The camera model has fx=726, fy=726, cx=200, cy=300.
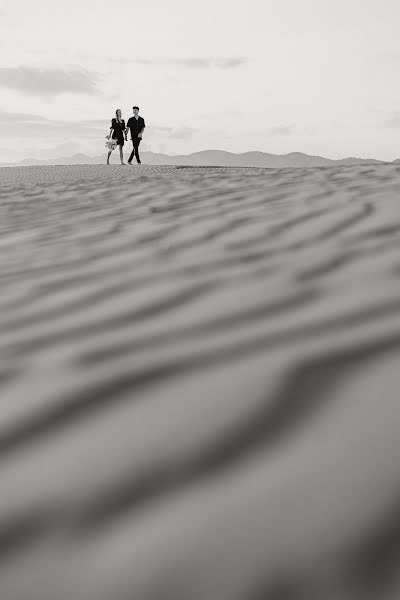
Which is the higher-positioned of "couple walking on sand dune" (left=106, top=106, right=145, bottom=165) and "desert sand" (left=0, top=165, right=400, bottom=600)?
"couple walking on sand dune" (left=106, top=106, right=145, bottom=165)

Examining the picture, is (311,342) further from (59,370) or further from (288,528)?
(288,528)

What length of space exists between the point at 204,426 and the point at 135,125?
47.3ft

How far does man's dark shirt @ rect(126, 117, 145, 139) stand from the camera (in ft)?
49.2

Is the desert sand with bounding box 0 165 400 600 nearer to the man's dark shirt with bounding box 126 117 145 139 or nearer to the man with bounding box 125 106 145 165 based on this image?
the man with bounding box 125 106 145 165

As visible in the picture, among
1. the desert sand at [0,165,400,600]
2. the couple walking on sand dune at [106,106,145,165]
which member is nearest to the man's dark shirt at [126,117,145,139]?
the couple walking on sand dune at [106,106,145,165]

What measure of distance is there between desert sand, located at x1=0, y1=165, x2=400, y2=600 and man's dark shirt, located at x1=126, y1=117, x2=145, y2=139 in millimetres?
12882

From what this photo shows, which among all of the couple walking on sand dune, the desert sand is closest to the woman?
the couple walking on sand dune

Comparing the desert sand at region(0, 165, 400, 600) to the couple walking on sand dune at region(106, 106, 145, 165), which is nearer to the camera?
the desert sand at region(0, 165, 400, 600)

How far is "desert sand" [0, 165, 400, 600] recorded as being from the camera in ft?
2.80

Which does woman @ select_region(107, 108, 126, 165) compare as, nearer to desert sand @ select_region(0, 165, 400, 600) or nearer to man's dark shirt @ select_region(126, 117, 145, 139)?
man's dark shirt @ select_region(126, 117, 145, 139)

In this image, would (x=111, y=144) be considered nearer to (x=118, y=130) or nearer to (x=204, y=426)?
(x=118, y=130)

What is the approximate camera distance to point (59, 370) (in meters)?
1.53

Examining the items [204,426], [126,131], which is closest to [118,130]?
[126,131]

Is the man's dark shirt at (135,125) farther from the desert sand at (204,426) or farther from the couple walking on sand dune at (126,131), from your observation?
the desert sand at (204,426)
